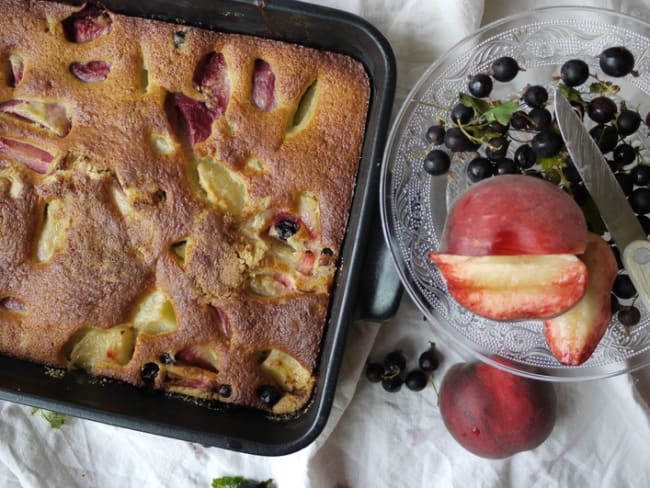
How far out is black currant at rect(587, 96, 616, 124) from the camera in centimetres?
131

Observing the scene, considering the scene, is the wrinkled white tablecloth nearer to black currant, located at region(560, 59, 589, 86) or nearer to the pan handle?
the pan handle

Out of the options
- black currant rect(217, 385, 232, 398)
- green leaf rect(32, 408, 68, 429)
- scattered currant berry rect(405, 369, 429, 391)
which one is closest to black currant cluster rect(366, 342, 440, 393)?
scattered currant berry rect(405, 369, 429, 391)

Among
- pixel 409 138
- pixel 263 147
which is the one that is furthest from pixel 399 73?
pixel 263 147

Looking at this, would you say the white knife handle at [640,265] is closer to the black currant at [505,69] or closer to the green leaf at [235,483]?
the black currant at [505,69]

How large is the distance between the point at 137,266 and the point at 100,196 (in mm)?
174

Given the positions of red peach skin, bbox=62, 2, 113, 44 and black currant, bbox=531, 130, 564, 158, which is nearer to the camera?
black currant, bbox=531, 130, 564, 158

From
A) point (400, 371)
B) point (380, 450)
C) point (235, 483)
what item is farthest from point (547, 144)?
point (235, 483)

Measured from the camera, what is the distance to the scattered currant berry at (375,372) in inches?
67.4

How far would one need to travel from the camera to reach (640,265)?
131 cm

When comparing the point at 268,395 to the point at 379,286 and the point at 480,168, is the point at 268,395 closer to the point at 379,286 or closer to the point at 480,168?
the point at 379,286

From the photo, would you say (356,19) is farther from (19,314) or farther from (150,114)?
(19,314)

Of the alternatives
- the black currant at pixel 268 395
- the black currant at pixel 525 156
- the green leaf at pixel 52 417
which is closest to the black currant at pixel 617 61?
the black currant at pixel 525 156

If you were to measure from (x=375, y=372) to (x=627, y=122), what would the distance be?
0.83m

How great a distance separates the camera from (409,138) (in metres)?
1.47
